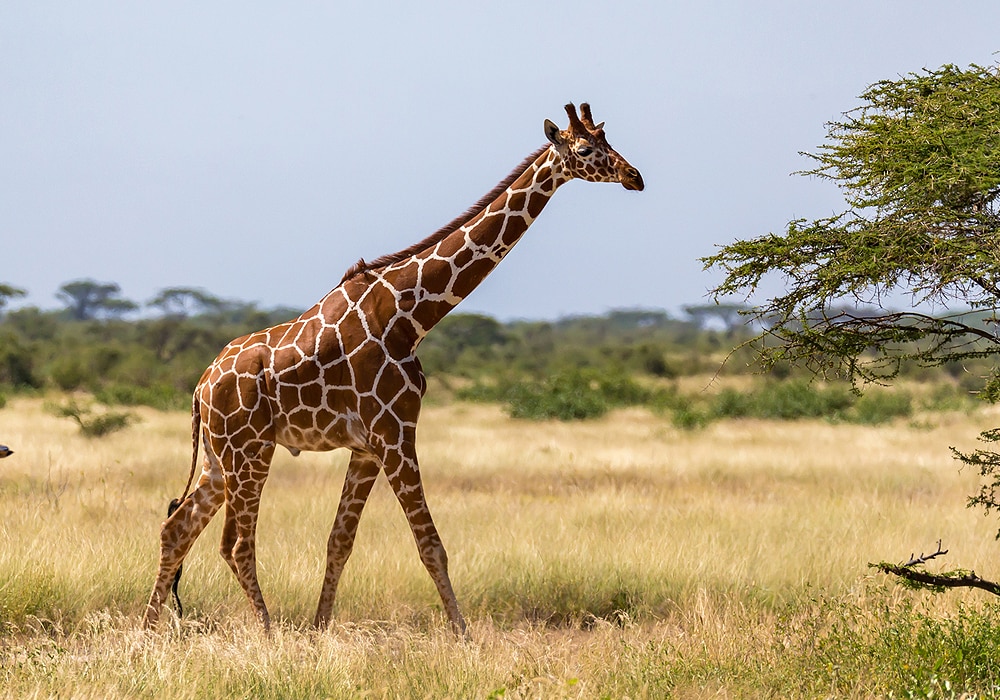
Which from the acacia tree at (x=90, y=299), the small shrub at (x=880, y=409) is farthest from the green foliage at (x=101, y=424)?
the acacia tree at (x=90, y=299)

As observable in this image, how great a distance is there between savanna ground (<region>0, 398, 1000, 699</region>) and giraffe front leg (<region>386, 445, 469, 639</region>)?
0.65 feet

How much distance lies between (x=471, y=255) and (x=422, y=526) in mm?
1718

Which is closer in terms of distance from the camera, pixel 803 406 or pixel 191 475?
pixel 191 475

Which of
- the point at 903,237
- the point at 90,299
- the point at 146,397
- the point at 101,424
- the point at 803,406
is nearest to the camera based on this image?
the point at 903,237

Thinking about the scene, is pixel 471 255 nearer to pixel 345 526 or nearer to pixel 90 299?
pixel 345 526

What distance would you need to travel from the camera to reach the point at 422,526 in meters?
6.70

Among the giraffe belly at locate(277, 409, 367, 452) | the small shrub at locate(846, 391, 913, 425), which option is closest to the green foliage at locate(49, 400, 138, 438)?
the giraffe belly at locate(277, 409, 367, 452)

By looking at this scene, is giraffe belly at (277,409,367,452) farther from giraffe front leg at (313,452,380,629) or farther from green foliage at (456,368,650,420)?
green foliage at (456,368,650,420)

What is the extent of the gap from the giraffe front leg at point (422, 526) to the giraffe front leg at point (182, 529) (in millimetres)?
1329

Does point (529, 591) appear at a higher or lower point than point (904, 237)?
lower

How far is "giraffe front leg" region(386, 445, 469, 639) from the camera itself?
658 cm

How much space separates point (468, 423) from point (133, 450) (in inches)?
439

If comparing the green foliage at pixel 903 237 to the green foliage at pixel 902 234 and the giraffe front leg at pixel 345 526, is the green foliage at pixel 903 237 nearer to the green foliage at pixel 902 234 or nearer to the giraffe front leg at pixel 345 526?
the green foliage at pixel 902 234

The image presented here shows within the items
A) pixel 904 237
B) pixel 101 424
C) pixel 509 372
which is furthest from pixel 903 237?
pixel 509 372
